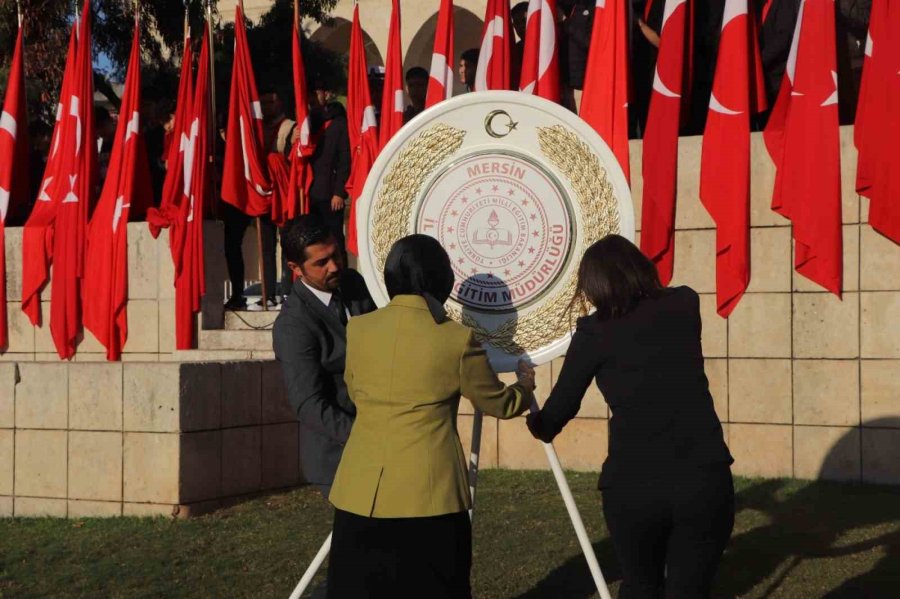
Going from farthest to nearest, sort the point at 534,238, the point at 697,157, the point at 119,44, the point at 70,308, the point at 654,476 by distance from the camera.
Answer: the point at 119,44, the point at 70,308, the point at 697,157, the point at 534,238, the point at 654,476

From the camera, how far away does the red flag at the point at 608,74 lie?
9.34m

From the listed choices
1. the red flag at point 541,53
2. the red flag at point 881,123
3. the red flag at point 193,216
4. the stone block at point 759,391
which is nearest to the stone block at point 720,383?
the stone block at point 759,391

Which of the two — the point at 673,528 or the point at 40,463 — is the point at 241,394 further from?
the point at 673,528

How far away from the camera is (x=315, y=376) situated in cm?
482

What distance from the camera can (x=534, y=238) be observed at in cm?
510

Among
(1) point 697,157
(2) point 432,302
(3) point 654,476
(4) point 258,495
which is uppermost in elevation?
(1) point 697,157

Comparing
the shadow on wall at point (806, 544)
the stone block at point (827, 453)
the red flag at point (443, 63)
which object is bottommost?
the shadow on wall at point (806, 544)

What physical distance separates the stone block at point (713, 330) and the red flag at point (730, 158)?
0.09m

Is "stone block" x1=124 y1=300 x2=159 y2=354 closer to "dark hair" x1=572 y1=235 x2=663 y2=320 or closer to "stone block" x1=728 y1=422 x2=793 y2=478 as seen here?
"stone block" x1=728 y1=422 x2=793 y2=478

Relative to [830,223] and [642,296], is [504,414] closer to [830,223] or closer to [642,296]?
[642,296]

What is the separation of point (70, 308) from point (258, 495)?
3.76m

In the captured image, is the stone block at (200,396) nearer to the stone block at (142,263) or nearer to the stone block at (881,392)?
the stone block at (142,263)

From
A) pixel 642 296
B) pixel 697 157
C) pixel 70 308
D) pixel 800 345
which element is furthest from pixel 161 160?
pixel 642 296

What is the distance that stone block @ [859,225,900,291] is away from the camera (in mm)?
8492
